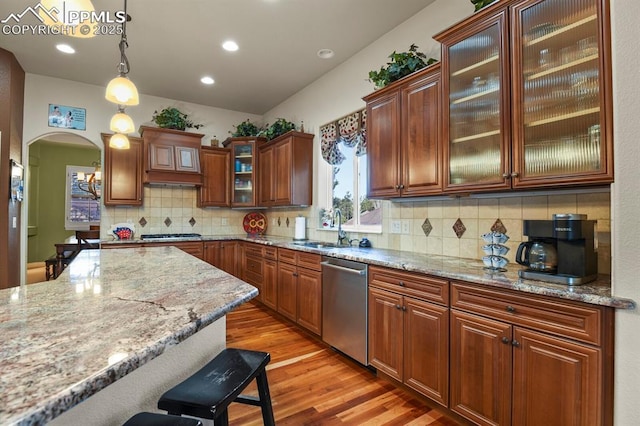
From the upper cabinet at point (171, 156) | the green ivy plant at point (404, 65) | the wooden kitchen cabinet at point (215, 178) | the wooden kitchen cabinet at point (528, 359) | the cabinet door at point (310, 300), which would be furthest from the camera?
the wooden kitchen cabinet at point (215, 178)

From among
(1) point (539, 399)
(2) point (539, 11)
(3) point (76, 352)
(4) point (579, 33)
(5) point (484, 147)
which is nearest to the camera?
(3) point (76, 352)

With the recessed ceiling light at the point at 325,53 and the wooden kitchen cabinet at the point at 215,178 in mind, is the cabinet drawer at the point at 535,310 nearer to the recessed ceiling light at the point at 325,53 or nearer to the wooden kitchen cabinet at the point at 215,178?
the recessed ceiling light at the point at 325,53

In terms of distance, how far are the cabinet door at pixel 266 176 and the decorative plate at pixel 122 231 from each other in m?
1.87

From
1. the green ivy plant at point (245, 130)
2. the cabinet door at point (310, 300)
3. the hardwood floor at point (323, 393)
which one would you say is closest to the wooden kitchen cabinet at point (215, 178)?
the green ivy plant at point (245, 130)

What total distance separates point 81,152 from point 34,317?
8791mm

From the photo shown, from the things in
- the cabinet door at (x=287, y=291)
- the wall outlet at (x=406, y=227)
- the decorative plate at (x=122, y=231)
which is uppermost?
the wall outlet at (x=406, y=227)

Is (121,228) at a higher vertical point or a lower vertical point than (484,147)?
lower

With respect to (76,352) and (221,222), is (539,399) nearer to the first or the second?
(76,352)

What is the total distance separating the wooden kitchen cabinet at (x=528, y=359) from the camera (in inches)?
52.9

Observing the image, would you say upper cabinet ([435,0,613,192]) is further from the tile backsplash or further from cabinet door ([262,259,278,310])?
cabinet door ([262,259,278,310])

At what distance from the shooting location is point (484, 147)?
2.03 meters

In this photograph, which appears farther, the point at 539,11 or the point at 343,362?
the point at 343,362

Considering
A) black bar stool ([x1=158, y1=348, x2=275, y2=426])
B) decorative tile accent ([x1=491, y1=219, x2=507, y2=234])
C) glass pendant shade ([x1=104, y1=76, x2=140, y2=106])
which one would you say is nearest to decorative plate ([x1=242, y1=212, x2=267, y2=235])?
glass pendant shade ([x1=104, y1=76, x2=140, y2=106])

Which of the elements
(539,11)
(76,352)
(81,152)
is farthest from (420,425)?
(81,152)
